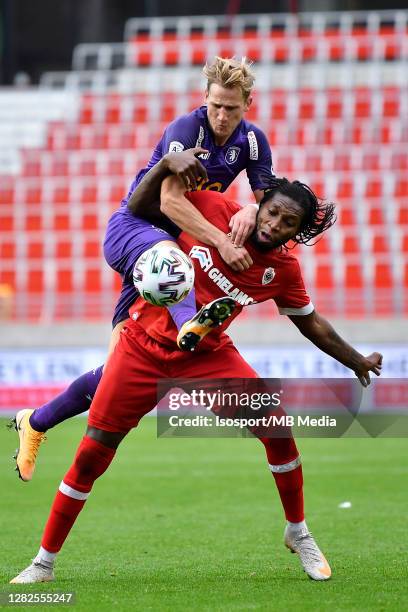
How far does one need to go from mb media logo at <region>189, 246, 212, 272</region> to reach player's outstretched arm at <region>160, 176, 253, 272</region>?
0.06 meters

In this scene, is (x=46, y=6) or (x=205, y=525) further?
(x=46, y=6)

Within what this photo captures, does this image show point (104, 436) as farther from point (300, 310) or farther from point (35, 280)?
point (35, 280)

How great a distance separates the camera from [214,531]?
848cm

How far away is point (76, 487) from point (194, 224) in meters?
1.48

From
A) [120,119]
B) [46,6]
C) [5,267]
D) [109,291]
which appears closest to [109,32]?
[46,6]

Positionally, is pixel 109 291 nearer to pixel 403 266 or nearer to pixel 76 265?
pixel 76 265

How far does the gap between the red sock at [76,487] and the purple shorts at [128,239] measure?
37.5 inches

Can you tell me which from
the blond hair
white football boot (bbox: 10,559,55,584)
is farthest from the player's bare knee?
the blond hair

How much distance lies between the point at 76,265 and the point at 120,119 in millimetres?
4252

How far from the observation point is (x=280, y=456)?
647 cm

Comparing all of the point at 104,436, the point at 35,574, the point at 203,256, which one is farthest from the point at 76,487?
the point at 203,256

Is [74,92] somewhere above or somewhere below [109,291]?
above

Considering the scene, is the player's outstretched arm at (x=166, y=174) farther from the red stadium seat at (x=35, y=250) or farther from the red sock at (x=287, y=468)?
the red stadium seat at (x=35, y=250)

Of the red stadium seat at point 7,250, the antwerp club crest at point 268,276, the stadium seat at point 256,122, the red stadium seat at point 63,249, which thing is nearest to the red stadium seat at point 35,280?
the stadium seat at point 256,122
